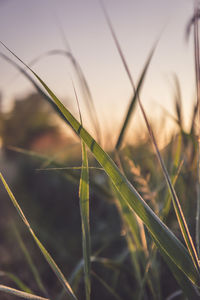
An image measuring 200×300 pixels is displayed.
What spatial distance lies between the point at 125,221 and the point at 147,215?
27 cm

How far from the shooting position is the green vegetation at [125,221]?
0.32m

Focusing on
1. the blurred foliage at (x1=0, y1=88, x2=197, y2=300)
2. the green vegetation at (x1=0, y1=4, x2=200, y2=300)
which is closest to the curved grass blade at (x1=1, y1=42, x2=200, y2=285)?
the green vegetation at (x1=0, y1=4, x2=200, y2=300)

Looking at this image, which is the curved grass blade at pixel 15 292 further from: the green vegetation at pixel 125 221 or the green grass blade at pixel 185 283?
the green grass blade at pixel 185 283

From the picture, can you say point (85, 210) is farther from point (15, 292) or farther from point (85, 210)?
point (15, 292)

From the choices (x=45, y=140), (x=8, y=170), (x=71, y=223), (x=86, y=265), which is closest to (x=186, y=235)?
(x=86, y=265)

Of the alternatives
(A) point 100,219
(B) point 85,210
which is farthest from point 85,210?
(A) point 100,219

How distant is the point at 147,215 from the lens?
1.04 feet

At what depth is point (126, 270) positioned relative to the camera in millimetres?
616

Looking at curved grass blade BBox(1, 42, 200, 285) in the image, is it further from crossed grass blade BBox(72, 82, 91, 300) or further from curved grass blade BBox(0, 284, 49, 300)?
curved grass blade BBox(0, 284, 49, 300)

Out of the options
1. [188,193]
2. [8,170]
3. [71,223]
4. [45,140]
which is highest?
[45,140]

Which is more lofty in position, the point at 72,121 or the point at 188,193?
the point at 72,121

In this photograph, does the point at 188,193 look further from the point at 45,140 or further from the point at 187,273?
the point at 45,140

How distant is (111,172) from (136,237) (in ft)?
0.71

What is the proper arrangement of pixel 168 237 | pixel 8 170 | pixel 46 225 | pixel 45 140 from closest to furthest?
pixel 168 237
pixel 46 225
pixel 8 170
pixel 45 140
